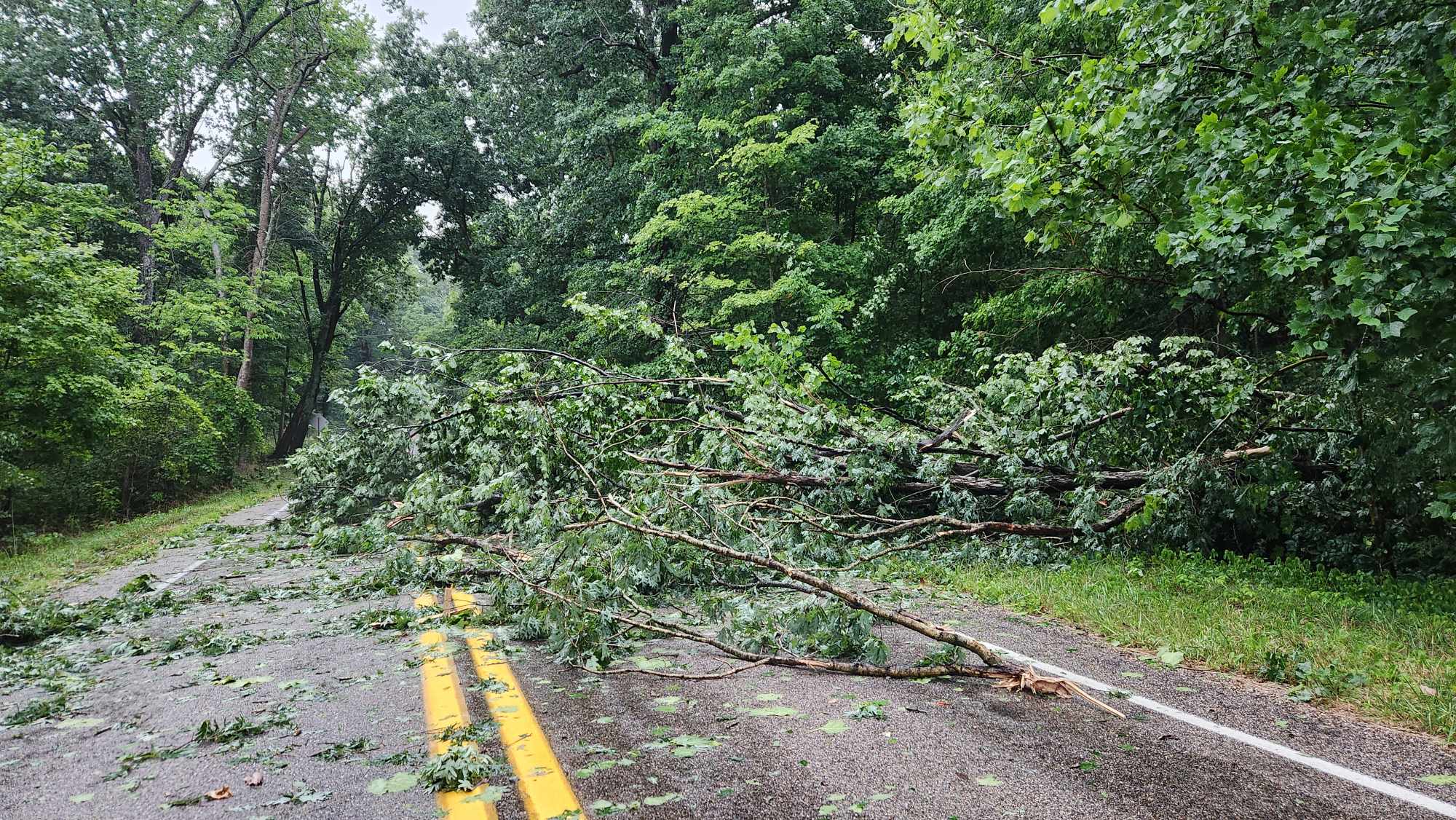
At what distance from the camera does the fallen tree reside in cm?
589

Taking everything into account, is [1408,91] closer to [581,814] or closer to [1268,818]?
[1268,818]

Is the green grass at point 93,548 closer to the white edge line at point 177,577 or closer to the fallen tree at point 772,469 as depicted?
the white edge line at point 177,577

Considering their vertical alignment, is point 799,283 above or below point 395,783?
above

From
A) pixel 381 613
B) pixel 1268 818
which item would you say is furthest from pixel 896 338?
pixel 1268 818

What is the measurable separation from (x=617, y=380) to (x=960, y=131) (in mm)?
4132

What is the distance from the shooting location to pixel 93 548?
41.3 feet

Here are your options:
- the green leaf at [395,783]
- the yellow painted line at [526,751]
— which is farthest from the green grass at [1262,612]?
the green leaf at [395,783]

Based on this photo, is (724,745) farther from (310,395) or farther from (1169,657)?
(310,395)

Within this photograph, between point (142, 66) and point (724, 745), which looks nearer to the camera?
point (724, 745)

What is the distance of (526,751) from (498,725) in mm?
348

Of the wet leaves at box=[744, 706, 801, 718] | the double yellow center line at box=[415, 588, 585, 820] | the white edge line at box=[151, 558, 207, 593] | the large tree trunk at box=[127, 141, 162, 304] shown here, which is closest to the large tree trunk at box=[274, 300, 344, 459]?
the large tree trunk at box=[127, 141, 162, 304]

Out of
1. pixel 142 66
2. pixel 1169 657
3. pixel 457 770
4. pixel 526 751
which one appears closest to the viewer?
pixel 457 770

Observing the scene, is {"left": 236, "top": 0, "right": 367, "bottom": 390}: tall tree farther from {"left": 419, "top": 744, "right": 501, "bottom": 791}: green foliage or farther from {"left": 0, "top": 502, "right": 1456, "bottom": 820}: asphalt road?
{"left": 419, "top": 744, "right": 501, "bottom": 791}: green foliage

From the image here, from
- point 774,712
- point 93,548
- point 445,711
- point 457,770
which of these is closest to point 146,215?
point 93,548
